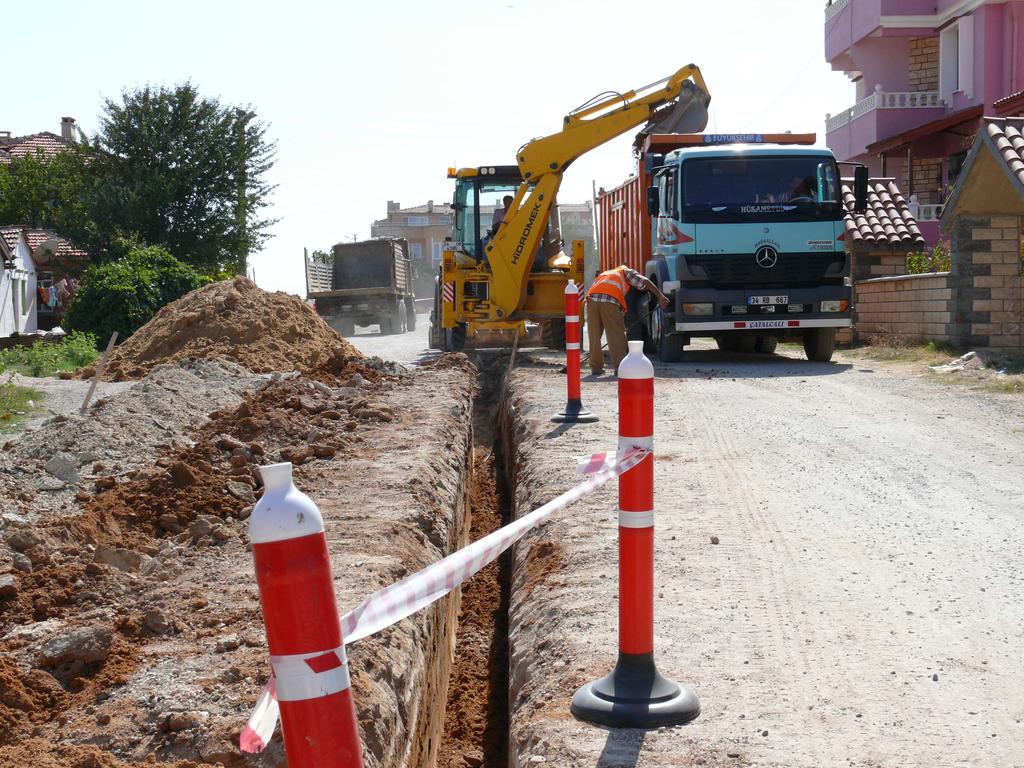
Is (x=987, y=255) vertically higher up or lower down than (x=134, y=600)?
higher up

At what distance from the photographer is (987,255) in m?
15.4

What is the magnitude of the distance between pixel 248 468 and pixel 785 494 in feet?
12.0

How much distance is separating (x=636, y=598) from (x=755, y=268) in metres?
11.7

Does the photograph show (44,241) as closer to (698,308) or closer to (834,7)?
(834,7)

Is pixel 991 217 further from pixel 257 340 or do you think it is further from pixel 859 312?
pixel 257 340

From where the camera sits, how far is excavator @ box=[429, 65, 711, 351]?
16984mm

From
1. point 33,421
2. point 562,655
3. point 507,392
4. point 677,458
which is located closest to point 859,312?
point 507,392

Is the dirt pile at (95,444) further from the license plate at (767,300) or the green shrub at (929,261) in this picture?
the green shrub at (929,261)

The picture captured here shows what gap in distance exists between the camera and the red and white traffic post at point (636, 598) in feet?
12.1

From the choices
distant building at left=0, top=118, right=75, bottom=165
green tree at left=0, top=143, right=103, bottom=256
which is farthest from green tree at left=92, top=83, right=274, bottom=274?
distant building at left=0, top=118, right=75, bottom=165

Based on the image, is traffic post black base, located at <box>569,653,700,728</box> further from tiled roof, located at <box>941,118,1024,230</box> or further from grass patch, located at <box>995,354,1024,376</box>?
tiled roof, located at <box>941,118,1024,230</box>

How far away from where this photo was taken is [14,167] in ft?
153

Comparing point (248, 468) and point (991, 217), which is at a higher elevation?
point (991, 217)

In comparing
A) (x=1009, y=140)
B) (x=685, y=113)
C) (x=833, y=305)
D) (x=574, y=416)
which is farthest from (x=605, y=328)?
(x=1009, y=140)
